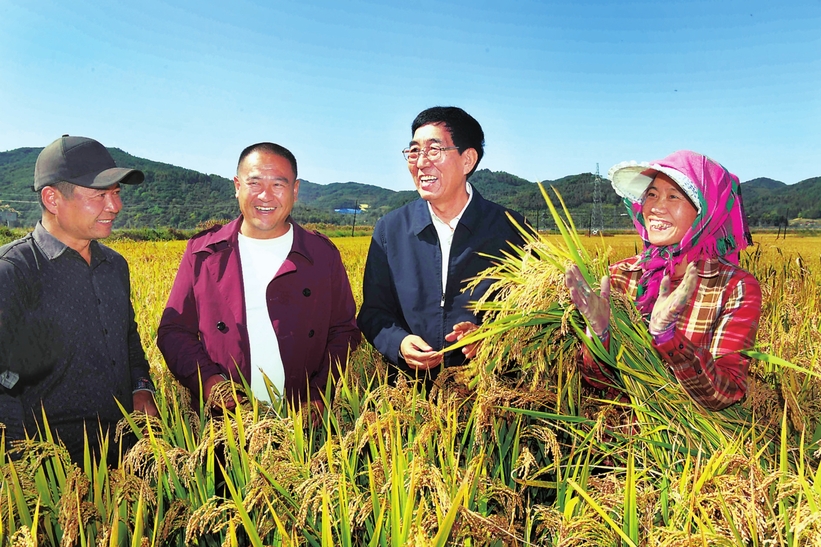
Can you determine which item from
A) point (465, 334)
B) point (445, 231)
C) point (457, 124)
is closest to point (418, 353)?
point (465, 334)

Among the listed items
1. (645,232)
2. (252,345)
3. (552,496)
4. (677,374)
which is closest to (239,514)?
(252,345)

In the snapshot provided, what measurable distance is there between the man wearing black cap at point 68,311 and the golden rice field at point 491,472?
0.31 m

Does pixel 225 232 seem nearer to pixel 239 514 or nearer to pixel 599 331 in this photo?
pixel 239 514

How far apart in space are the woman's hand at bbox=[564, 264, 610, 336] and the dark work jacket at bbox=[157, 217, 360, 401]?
1306 mm

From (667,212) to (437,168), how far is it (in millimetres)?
1232

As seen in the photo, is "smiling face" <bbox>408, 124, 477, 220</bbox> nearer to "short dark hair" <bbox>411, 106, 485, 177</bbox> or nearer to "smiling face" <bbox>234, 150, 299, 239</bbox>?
"short dark hair" <bbox>411, 106, 485, 177</bbox>

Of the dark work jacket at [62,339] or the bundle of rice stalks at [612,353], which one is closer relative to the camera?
the bundle of rice stalks at [612,353]

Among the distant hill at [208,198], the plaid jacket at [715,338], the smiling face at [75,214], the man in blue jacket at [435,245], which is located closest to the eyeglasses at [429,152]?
the man in blue jacket at [435,245]

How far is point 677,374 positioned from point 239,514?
1.64 m

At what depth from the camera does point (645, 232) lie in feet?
8.58

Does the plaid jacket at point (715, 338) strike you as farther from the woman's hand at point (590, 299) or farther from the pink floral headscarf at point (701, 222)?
the woman's hand at point (590, 299)

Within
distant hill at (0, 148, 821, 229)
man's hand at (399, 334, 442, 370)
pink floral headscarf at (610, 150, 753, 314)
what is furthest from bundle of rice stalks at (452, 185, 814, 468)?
distant hill at (0, 148, 821, 229)

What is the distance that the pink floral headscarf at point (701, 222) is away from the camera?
90.3 inches

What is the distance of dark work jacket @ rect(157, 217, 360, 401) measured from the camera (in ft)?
9.45
